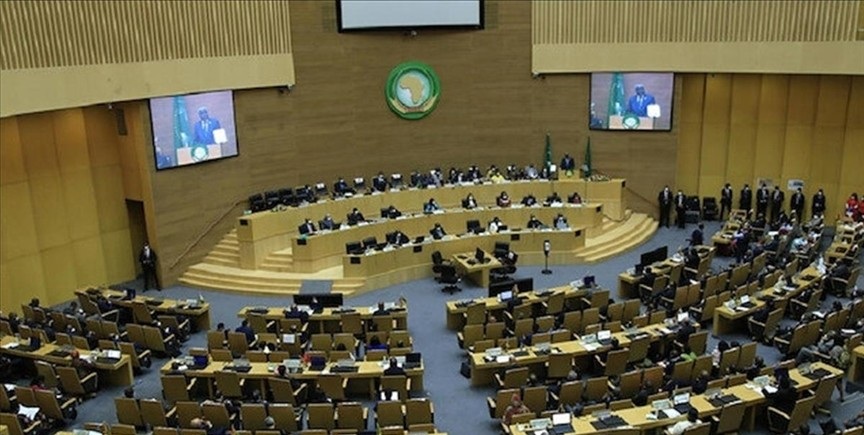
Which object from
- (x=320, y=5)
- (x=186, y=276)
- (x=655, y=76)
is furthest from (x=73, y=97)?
(x=655, y=76)

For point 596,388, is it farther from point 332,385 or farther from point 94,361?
point 94,361

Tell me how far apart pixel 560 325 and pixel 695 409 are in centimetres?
454

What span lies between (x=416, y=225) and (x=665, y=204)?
25.7 ft

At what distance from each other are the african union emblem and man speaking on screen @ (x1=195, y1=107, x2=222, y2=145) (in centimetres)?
558

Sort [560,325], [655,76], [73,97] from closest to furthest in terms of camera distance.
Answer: [560,325]
[73,97]
[655,76]

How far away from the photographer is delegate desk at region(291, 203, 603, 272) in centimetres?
2019

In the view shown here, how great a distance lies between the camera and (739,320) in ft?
53.5

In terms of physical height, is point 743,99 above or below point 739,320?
above

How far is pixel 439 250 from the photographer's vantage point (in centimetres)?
2061

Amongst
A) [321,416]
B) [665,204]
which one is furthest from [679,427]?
[665,204]

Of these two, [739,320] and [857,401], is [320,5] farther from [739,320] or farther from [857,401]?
[857,401]

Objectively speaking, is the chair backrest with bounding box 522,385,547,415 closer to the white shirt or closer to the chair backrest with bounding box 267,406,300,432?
the white shirt

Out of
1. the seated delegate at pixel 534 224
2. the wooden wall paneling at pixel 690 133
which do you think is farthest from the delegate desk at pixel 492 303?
the wooden wall paneling at pixel 690 133

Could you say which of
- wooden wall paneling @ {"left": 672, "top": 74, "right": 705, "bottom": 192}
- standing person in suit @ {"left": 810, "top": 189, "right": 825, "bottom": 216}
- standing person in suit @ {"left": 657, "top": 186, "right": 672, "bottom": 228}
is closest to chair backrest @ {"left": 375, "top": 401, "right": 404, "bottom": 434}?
standing person in suit @ {"left": 657, "top": 186, "right": 672, "bottom": 228}
